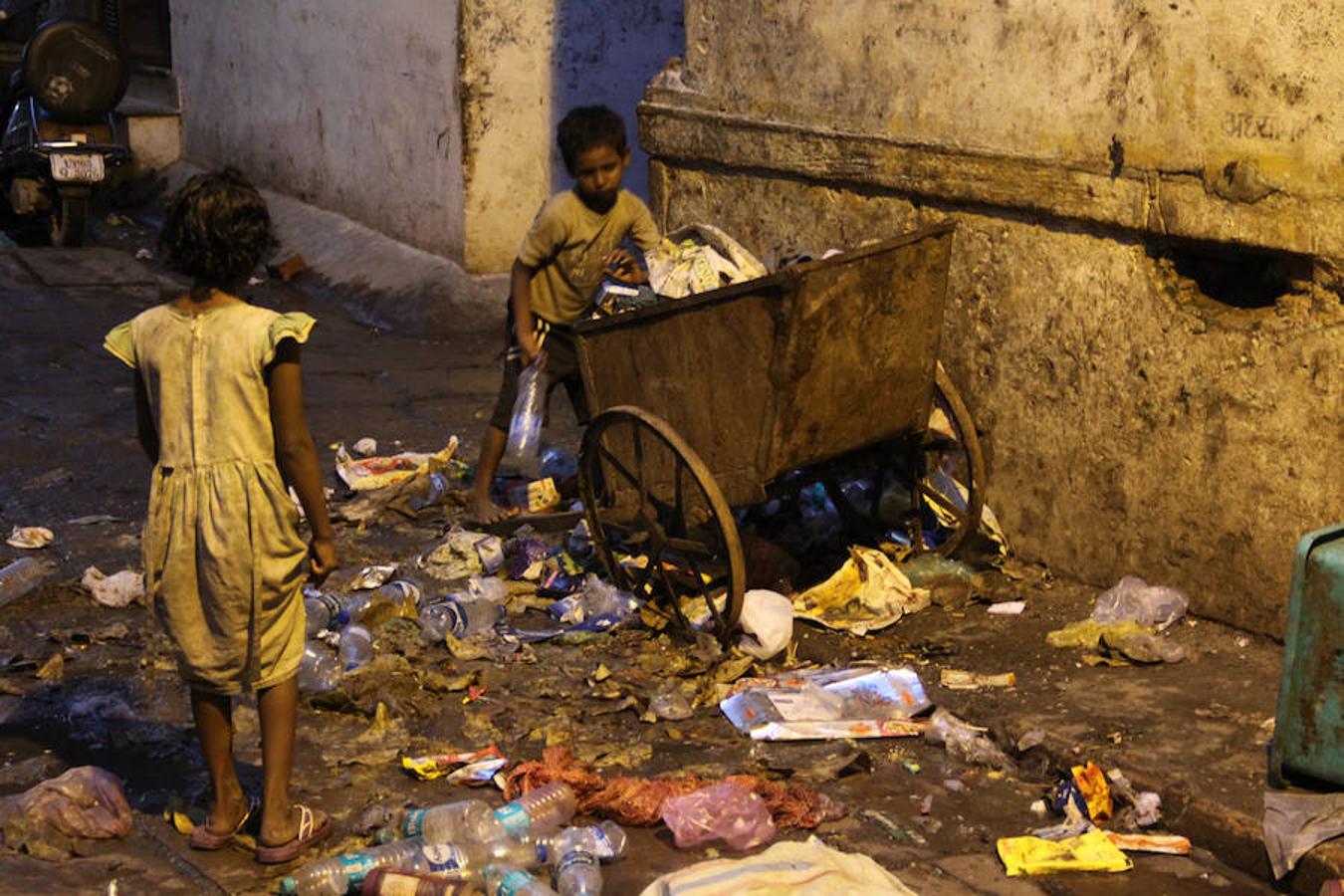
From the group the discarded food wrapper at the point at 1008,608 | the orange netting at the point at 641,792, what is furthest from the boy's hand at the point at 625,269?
the orange netting at the point at 641,792

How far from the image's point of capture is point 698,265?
5742mm

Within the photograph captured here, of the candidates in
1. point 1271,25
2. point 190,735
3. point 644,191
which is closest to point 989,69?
point 1271,25

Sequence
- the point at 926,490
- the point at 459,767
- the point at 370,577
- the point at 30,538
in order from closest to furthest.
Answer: the point at 459,767 < the point at 370,577 < the point at 926,490 < the point at 30,538

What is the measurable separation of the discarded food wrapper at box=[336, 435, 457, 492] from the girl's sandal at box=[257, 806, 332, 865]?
3.03 m

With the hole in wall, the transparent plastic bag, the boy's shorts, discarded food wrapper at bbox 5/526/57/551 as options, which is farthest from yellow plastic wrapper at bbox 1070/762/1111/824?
discarded food wrapper at bbox 5/526/57/551

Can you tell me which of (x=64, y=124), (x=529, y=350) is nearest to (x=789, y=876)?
(x=529, y=350)

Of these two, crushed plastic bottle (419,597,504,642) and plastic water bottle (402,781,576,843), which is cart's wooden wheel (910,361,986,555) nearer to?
crushed plastic bottle (419,597,504,642)

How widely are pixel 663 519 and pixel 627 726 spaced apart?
0.90 m

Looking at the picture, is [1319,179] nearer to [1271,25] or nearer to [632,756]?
[1271,25]

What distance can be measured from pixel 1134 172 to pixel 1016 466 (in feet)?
Result: 3.78

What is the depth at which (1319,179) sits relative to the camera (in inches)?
190

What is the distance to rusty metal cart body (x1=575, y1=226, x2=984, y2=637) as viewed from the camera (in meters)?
5.14

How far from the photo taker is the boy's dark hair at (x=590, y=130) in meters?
5.84

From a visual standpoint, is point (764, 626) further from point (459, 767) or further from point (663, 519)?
point (459, 767)
